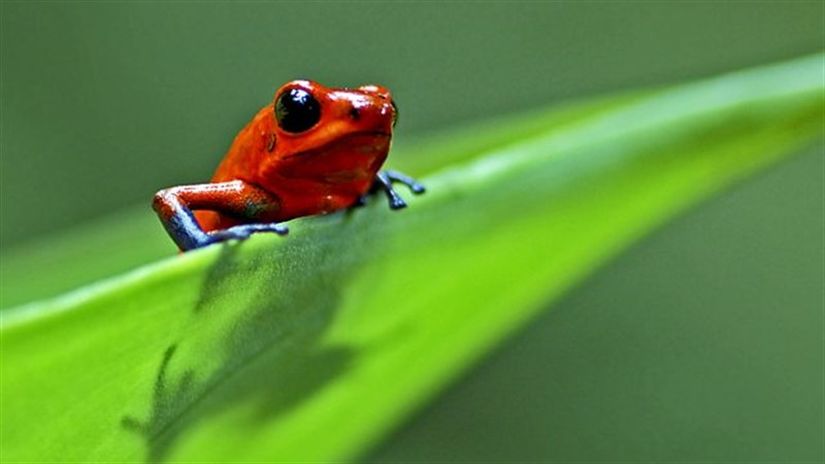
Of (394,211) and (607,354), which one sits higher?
(394,211)

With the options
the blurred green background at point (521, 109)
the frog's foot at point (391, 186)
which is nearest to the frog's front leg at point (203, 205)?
the frog's foot at point (391, 186)

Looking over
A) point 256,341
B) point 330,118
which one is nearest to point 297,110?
point 330,118

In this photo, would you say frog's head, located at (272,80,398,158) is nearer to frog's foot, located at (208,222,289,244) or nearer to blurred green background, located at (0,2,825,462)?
frog's foot, located at (208,222,289,244)

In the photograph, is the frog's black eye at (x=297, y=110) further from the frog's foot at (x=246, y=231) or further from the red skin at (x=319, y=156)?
the frog's foot at (x=246, y=231)

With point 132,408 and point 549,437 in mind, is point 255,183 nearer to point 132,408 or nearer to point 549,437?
point 132,408

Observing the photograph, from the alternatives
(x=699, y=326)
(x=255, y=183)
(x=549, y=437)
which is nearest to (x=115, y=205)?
(x=549, y=437)

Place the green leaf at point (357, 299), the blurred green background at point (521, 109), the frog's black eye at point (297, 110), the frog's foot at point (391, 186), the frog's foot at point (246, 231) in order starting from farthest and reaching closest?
the blurred green background at point (521, 109), the frog's black eye at point (297, 110), the frog's foot at point (391, 186), the frog's foot at point (246, 231), the green leaf at point (357, 299)

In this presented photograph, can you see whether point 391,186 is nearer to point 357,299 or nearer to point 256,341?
point 357,299

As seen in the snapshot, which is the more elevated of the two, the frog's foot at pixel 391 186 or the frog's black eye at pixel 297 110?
the frog's black eye at pixel 297 110
